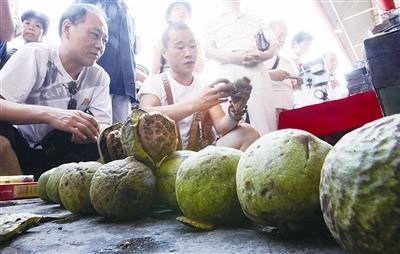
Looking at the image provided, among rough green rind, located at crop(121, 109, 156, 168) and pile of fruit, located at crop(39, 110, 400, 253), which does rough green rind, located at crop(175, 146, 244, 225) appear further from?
rough green rind, located at crop(121, 109, 156, 168)

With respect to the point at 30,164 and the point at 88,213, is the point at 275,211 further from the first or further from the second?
the point at 30,164

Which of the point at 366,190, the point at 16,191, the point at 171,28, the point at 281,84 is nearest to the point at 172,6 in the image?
the point at 171,28

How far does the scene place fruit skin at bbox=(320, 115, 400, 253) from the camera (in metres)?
0.51

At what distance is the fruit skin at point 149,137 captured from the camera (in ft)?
3.82

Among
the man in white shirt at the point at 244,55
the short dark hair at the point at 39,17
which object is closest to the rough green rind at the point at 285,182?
the man in white shirt at the point at 244,55

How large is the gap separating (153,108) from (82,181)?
1.51 meters

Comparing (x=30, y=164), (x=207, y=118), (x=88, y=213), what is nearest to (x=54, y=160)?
(x=30, y=164)

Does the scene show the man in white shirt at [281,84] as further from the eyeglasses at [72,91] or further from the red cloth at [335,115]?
the eyeglasses at [72,91]

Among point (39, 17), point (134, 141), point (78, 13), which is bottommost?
point (134, 141)

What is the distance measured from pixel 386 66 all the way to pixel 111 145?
3.57ft

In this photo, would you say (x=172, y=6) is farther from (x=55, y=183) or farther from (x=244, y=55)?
(x=55, y=183)

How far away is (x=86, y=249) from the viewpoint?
0.84 meters

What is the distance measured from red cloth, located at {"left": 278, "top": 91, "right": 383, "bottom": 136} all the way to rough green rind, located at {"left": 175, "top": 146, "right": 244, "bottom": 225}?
2021 millimetres

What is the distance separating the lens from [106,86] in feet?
10.3
